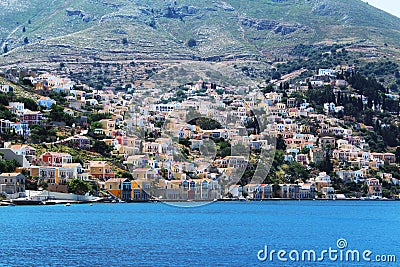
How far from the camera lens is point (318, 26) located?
135875mm

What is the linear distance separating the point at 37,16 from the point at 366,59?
58.7 meters

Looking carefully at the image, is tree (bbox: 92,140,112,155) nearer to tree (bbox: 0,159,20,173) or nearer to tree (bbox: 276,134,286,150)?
tree (bbox: 0,159,20,173)

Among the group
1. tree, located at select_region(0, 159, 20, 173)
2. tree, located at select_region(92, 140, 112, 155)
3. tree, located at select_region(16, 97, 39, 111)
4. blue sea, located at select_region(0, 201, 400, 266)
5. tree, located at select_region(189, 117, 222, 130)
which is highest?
tree, located at select_region(16, 97, 39, 111)

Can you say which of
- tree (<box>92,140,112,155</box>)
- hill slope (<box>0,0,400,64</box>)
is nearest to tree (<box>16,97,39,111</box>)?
tree (<box>92,140,112,155</box>)

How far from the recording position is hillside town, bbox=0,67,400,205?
57312mm

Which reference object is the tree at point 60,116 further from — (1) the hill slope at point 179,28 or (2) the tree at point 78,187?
(1) the hill slope at point 179,28

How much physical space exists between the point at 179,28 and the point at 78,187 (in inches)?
3352

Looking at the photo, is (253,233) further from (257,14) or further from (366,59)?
(257,14)

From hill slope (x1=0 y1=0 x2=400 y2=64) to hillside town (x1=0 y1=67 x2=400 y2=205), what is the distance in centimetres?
2983

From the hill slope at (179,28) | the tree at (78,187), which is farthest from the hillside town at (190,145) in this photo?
the hill slope at (179,28)

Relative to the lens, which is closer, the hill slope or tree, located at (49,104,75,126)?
tree, located at (49,104,75,126)

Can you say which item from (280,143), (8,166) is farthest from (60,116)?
(280,143)

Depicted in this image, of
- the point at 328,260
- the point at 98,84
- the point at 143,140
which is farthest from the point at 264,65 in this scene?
the point at 328,260

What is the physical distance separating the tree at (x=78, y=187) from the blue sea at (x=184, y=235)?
9.04 feet
